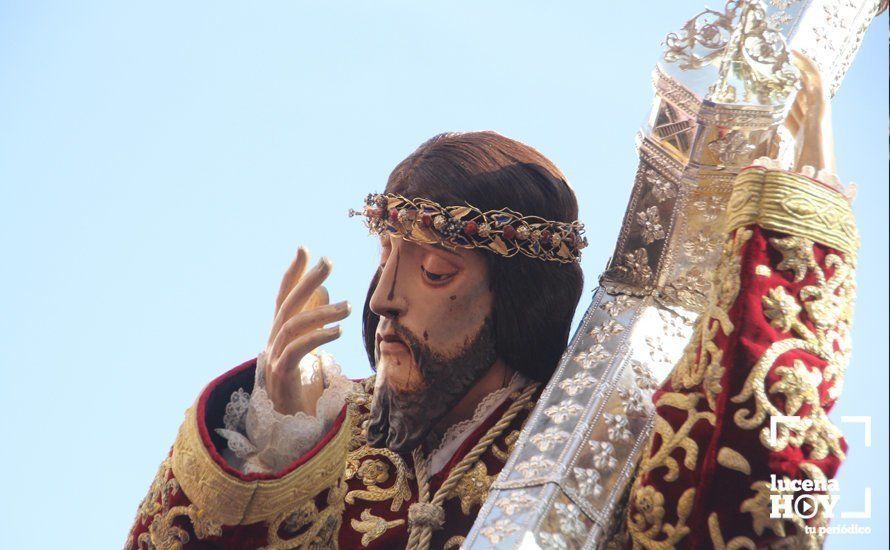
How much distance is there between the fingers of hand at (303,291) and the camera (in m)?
5.09

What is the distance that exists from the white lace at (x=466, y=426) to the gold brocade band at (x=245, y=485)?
12.9 inches

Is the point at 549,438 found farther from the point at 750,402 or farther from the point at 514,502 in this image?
the point at 750,402

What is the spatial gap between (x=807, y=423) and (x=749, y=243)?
0.52 metres

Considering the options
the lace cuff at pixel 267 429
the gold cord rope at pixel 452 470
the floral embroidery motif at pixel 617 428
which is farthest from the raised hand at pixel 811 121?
the lace cuff at pixel 267 429

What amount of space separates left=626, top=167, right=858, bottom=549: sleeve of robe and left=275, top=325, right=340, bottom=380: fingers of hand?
132 cm

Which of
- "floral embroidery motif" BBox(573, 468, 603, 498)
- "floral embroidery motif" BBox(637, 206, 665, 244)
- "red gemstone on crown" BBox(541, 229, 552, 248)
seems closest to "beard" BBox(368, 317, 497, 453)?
"red gemstone on crown" BBox(541, 229, 552, 248)

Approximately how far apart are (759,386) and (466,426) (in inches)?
58.3

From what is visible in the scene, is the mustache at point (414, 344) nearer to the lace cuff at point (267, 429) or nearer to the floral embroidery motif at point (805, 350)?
the lace cuff at point (267, 429)

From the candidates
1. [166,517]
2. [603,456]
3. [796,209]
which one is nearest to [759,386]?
[796,209]

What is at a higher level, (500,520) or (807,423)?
(807,423)

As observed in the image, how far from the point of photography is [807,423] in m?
3.73

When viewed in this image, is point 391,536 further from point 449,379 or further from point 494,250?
point 494,250

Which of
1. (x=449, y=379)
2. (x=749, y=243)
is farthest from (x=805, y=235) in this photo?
(x=449, y=379)

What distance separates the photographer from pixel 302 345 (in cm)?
498
